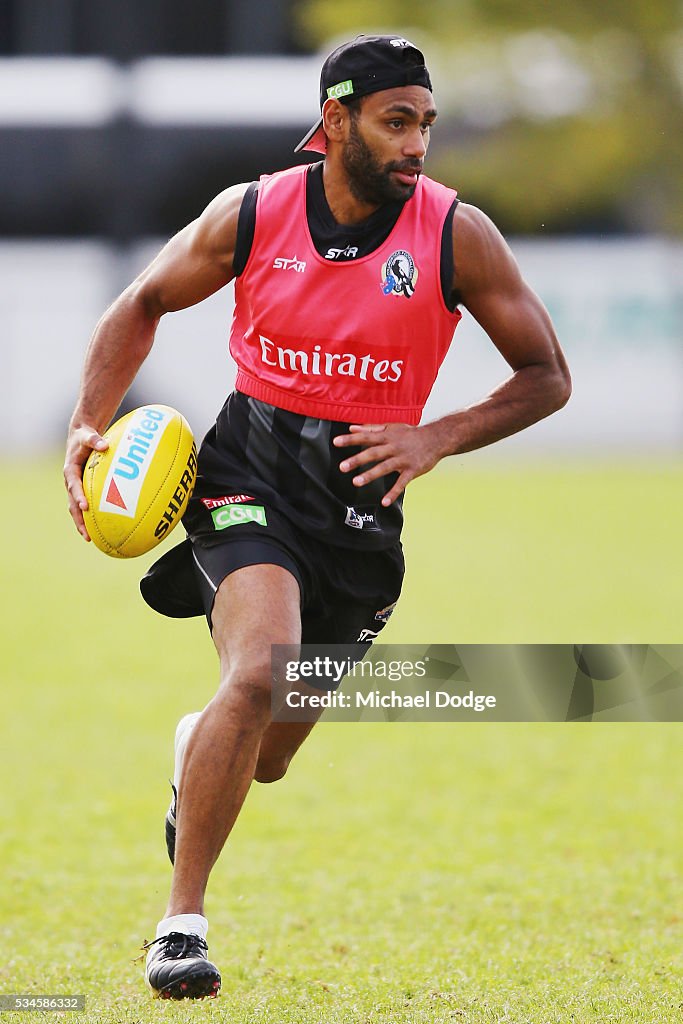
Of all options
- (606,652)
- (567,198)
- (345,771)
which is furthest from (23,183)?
(606,652)

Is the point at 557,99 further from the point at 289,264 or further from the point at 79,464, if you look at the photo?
the point at 79,464

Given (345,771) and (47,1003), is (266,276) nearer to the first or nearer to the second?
(47,1003)

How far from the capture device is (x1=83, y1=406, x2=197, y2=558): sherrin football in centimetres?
457

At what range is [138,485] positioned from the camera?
15.0 feet

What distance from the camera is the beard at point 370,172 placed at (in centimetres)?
449

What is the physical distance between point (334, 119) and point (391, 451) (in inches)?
40.3

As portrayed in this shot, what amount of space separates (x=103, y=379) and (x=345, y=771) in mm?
3800

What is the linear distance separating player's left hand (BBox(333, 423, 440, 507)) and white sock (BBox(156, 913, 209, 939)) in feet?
4.25

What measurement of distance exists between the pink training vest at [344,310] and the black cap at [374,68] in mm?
327

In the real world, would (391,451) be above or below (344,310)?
below

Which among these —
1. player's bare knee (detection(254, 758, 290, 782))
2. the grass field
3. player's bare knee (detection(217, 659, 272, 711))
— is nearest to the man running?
player's bare knee (detection(217, 659, 272, 711))

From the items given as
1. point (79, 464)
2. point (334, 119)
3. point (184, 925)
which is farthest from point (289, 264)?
point (184, 925)

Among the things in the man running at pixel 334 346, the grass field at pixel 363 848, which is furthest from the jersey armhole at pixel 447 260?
the grass field at pixel 363 848

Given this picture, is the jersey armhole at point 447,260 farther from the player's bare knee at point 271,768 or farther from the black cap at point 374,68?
the player's bare knee at point 271,768
